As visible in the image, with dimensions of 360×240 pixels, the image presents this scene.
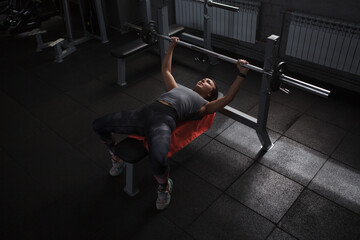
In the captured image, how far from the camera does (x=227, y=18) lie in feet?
13.2

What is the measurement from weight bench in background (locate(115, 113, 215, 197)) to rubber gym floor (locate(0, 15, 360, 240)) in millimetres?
154

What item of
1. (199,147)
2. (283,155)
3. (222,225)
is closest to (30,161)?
(199,147)

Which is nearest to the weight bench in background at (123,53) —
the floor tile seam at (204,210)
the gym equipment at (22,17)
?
A: the gym equipment at (22,17)

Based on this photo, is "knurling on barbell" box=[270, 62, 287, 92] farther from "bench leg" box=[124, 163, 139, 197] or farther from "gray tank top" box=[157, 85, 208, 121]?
"bench leg" box=[124, 163, 139, 197]

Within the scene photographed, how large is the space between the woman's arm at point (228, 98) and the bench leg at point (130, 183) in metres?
0.65

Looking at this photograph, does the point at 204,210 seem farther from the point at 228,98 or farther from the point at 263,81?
the point at 263,81

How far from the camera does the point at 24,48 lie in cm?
470

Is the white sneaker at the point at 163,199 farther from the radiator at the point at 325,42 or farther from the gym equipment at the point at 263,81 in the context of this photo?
the radiator at the point at 325,42

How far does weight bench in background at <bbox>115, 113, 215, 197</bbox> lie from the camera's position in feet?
7.04

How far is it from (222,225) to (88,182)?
3.54ft

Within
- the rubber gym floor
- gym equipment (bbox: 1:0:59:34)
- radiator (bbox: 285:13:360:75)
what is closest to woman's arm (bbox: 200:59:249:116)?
the rubber gym floor

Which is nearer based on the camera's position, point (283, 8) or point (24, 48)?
point (283, 8)

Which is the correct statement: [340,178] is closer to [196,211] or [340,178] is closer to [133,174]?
[196,211]

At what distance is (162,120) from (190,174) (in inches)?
23.1
